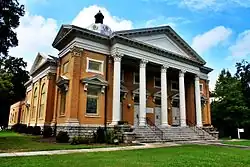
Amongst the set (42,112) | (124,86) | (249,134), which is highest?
(124,86)

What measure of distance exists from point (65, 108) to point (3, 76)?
1771 cm

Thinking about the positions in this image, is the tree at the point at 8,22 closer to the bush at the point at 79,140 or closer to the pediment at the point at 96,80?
the pediment at the point at 96,80

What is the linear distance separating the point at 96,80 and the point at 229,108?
971 inches

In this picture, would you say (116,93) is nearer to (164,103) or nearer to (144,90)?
(144,90)

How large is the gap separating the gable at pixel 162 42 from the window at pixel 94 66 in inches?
176

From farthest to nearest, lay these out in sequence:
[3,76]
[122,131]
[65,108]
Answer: [3,76] < [65,108] < [122,131]

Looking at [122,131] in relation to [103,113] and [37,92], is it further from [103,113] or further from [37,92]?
[37,92]

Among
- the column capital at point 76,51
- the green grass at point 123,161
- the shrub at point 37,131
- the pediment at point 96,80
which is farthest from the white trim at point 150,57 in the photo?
the green grass at point 123,161

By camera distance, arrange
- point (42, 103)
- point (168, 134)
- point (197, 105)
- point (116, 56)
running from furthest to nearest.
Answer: point (42, 103)
point (197, 105)
point (168, 134)
point (116, 56)

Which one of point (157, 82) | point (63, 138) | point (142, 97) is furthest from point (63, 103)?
point (157, 82)

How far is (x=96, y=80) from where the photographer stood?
2169 cm

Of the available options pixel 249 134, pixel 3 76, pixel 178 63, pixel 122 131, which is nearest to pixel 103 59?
pixel 122 131

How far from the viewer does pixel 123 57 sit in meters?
23.9

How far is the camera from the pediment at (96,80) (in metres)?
21.1
